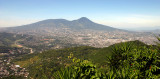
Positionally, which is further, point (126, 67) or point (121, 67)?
point (126, 67)

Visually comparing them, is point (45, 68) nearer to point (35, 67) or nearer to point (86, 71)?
point (35, 67)

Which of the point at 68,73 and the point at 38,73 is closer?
the point at 68,73

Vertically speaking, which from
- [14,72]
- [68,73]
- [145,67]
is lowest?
[14,72]

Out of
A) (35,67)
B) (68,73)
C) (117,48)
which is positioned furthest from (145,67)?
(35,67)

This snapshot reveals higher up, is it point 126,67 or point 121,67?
point 121,67

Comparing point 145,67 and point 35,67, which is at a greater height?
point 145,67

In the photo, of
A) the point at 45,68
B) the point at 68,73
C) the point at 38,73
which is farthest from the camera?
the point at 45,68

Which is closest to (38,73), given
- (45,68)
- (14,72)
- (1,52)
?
(45,68)

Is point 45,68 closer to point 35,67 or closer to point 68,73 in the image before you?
point 35,67

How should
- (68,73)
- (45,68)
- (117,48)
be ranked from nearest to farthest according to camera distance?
(68,73) → (117,48) → (45,68)
